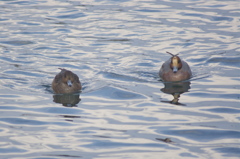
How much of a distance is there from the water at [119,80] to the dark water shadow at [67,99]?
0.07ft

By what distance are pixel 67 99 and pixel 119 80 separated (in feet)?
5.63

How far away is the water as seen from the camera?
366 inches

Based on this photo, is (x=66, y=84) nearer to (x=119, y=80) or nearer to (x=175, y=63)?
(x=119, y=80)

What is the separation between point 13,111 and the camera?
1104 centimetres

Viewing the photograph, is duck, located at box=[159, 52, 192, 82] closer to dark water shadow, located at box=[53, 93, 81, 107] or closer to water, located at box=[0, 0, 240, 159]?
water, located at box=[0, 0, 240, 159]

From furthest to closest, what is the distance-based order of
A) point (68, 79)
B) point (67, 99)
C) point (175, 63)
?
point (175, 63) → point (68, 79) → point (67, 99)

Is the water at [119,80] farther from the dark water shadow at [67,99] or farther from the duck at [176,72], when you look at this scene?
the duck at [176,72]

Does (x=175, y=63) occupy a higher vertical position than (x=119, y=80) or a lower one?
higher

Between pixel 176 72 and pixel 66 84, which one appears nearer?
pixel 66 84

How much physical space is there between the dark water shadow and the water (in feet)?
0.07

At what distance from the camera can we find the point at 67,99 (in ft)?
39.7

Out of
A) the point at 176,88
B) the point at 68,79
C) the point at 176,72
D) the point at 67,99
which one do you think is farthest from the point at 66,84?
the point at 176,72

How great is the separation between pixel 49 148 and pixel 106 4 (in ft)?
46.3

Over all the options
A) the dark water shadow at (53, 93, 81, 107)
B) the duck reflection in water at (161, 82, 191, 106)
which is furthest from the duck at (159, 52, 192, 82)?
the dark water shadow at (53, 93, 81, 107)
